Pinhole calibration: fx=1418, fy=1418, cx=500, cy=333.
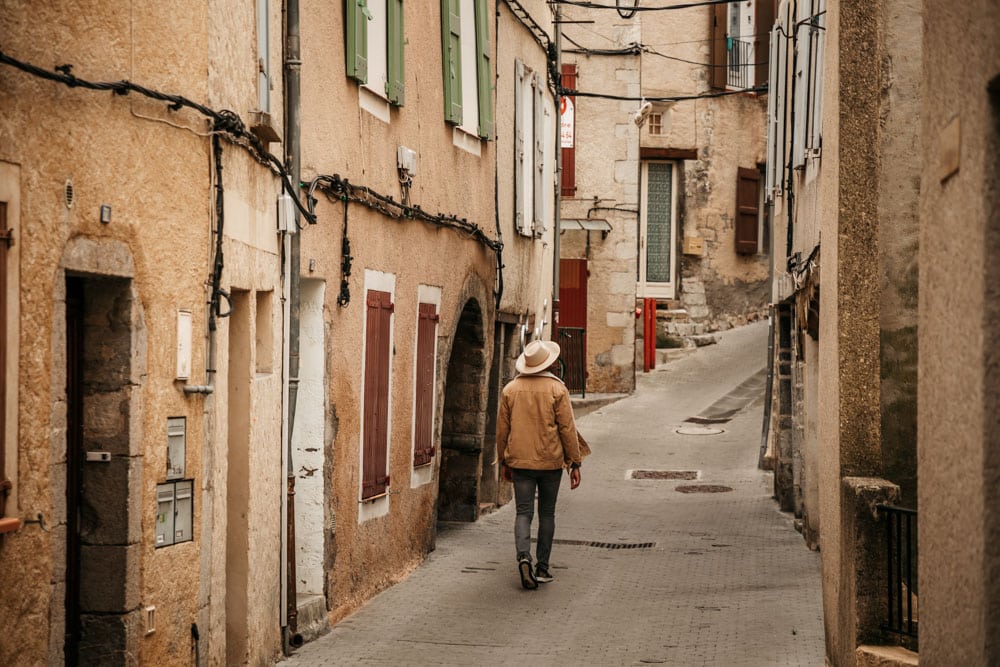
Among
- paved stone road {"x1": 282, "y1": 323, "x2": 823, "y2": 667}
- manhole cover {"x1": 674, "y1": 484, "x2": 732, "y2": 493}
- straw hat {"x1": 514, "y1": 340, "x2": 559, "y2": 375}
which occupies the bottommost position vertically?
paved stone road {"x1": 282, "y1": 323, "x2": 823, "y2": 667}

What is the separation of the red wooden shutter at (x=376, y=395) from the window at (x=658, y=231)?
1881 cm

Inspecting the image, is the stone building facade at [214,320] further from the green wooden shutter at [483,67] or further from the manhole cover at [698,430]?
the manhole cover at [698,430]

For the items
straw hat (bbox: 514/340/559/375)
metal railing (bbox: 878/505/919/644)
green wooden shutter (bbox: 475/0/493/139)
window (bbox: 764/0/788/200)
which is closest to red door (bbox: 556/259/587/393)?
window (bbox: 764/0/788/200)

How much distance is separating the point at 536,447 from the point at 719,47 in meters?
19.8

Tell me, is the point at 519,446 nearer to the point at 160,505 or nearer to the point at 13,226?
the point at 160,505

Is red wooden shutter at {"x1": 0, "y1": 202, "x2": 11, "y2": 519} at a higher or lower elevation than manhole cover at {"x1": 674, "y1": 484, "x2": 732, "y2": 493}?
higher

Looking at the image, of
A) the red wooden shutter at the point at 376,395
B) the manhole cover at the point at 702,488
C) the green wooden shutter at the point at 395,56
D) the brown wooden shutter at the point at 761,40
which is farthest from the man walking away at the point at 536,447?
the brown wooden shutter at the point at 761,40

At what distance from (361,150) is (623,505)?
7056 mm

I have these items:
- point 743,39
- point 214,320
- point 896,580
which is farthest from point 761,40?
point 214,320

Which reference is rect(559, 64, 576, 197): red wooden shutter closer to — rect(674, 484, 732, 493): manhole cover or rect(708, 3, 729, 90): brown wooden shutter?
rect(708, 3, 729, 90): brown wooden shutter

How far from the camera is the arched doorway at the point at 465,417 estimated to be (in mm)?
14000

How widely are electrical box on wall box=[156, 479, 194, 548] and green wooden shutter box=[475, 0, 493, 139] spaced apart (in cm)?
752

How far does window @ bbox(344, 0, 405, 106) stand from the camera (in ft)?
30.7

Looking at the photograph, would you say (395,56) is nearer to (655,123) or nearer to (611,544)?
(611,544)
